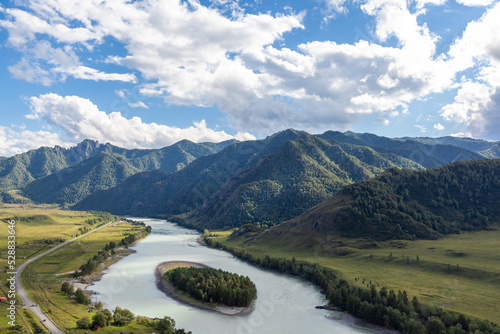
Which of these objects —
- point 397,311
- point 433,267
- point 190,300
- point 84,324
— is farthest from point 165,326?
point 433,267

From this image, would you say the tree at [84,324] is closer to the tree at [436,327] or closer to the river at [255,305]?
the river at [255,305]

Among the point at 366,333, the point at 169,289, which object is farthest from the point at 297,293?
the point at 169,289

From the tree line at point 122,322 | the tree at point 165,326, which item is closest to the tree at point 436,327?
the tree line at point 122,322

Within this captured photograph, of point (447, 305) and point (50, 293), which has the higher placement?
point (447, 305)

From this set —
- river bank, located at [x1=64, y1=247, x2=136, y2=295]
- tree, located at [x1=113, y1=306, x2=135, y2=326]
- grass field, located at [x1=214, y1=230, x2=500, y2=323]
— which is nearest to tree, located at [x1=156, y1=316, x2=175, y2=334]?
tree, located at [x1=113, y1=306, x2=135, y2=326]

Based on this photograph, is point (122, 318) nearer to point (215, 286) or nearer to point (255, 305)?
point (215, 286)

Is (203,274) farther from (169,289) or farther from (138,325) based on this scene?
(138,325)
